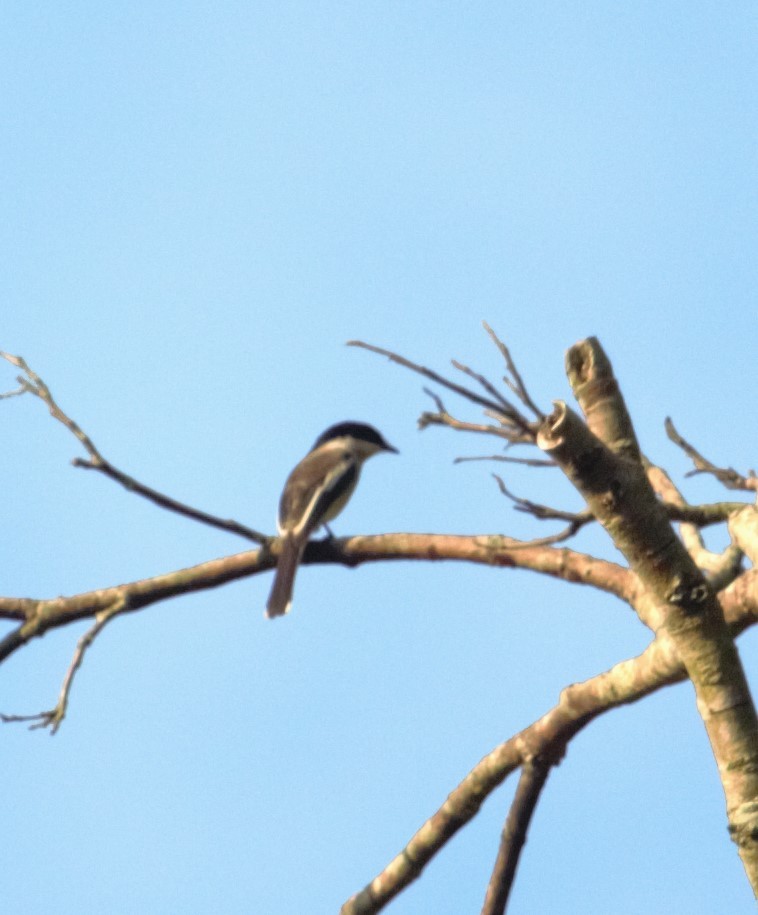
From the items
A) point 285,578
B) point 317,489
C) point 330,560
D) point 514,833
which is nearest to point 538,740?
point 514,833

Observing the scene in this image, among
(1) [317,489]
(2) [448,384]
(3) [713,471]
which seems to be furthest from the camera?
(1) [317,489]

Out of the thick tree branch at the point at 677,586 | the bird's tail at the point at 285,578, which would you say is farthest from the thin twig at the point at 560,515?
the bird's tail at the point at 285,578

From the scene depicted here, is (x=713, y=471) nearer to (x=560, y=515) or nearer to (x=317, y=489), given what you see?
(x=560, y=515)

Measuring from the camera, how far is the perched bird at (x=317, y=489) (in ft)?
21.5

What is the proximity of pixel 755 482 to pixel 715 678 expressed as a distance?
5.02 ft

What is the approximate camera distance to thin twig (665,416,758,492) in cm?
551

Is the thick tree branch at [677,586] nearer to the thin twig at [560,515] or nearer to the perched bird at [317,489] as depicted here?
the thin twig at [560,515]

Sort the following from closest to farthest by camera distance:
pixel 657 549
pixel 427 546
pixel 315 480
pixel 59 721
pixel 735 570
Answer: pixel 657 549 → pixel 735 570 → pixel 59 721 → pixel 427 546 → pixel 315 480

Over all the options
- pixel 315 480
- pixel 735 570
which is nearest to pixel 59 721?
pixel 735 570

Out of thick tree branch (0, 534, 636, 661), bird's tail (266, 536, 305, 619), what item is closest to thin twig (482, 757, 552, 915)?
thick tree branch (0, 534, 636, 661)

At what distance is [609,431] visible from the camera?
429 centimetres

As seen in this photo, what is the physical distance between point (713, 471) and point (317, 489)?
11.0 feet

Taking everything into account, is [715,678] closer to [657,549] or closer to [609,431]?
[657,549]

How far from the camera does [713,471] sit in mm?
5656
